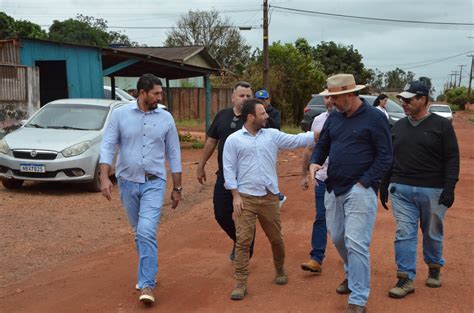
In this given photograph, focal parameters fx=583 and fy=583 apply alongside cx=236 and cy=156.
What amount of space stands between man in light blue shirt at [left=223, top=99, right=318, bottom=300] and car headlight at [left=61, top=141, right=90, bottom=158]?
5290mm

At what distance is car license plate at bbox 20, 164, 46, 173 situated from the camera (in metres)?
9.60

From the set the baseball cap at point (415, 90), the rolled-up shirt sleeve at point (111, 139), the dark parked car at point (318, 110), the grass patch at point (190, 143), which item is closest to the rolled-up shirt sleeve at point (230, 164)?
the rolled-up shirt sleeve at point (111, 139)

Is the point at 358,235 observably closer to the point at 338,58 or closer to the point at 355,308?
the point at 355,308

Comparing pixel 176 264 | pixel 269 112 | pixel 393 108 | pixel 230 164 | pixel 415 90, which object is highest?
pixel 415 90

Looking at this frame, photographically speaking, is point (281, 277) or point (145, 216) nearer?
point (145, 216)

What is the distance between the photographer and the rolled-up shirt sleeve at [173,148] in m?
5.31

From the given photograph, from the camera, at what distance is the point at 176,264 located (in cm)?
629

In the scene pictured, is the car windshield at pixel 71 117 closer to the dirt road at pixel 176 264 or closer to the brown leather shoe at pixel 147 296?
the dirt road at pixel 176 264

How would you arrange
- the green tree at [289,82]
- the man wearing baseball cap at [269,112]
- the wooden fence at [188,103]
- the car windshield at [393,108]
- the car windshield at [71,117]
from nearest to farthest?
the man wearing baseball cap at [269,112]
the car windshield at [71,117]
the car windshield at [393,108]
the green tree at [289,82]
the wooden fence at [188,103]

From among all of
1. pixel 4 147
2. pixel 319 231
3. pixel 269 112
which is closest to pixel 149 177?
pixel 269 112

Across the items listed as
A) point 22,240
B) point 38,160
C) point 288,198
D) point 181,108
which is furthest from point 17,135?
point 181,108

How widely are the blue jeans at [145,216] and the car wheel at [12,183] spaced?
571 centimetres

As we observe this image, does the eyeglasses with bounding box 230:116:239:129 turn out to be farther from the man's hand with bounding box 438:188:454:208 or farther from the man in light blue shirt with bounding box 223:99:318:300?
the man's hand with bounding box 438:188:454:208

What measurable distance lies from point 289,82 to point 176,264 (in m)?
22.1
